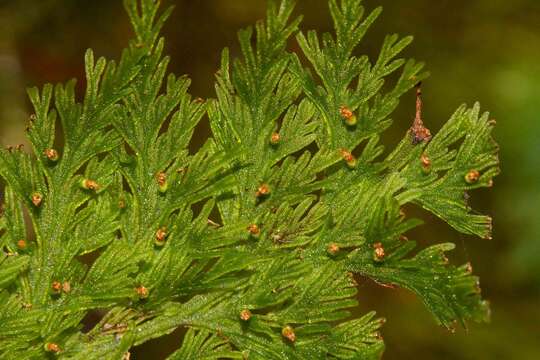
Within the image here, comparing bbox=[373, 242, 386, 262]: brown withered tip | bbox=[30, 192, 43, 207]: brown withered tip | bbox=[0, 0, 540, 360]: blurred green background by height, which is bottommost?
bbox=[373, 242, 386, 262]: brown withered tip

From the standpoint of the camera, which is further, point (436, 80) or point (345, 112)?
point (436, 80)

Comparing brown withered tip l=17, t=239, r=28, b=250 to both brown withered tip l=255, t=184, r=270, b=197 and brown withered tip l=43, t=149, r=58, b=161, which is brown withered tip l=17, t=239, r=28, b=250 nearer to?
brown withered tip l=43, t=149, r=58, b=161

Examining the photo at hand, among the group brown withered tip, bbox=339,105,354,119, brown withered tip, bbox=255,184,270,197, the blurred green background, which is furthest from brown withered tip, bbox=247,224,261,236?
the blurred green background

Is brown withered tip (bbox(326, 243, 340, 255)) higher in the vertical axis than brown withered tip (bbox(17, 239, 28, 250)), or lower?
lower

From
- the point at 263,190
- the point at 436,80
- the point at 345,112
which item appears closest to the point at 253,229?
the point at 263,190

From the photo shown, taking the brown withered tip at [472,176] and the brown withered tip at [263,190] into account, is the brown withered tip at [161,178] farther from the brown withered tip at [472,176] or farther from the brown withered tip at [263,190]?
the brown withered tip at [472,176]

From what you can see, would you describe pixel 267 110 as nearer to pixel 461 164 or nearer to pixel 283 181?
pixel 283 181

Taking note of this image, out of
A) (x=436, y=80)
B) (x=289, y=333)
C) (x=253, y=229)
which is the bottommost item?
(x=289, y=333)

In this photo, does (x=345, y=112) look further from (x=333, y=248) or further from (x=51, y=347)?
(x=51, y=347)

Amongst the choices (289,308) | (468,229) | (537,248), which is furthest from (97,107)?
(537,248)
